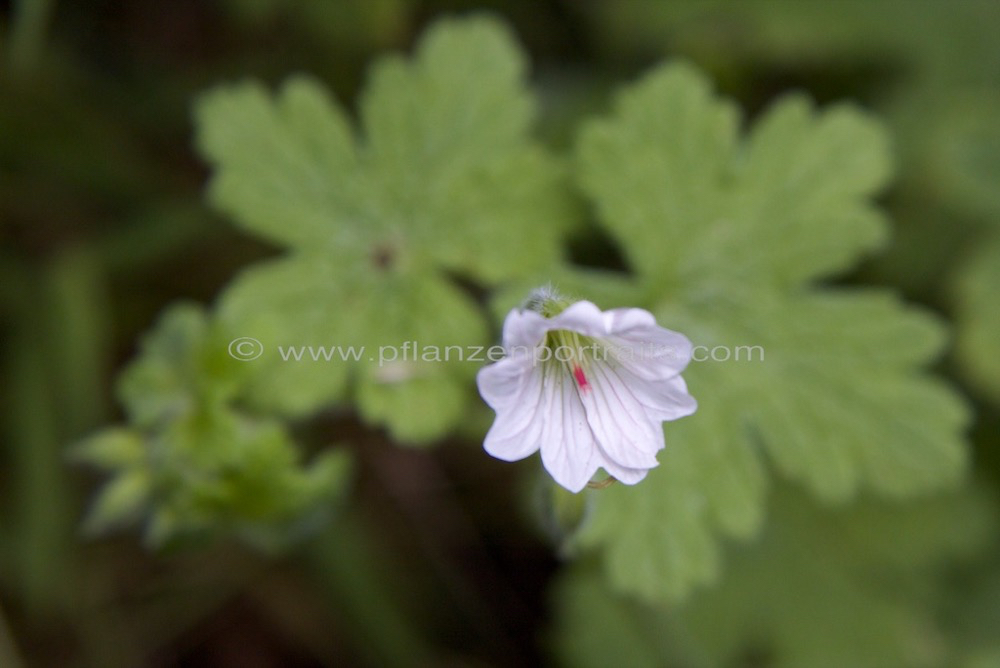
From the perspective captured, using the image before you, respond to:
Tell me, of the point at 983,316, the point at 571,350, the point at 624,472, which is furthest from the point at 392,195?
the point at 983,316

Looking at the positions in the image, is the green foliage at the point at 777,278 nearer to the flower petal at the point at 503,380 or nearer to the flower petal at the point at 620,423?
the flower petal at the point at 620,423

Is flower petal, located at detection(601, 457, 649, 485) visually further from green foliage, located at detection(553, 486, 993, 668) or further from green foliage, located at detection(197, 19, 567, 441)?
green foliage, located at detection(553, 486, 993, 668)

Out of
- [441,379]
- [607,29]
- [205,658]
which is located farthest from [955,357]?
[205,658]

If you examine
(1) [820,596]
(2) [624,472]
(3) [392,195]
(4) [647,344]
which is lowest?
(1) [820,596]

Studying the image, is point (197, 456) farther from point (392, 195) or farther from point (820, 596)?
point (820, 596)

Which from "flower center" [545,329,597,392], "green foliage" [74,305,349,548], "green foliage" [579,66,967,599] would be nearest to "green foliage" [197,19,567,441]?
"green foliage" [74,305,349,548]

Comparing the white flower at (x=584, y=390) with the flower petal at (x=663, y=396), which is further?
the flower petal at (x=663, y=396)

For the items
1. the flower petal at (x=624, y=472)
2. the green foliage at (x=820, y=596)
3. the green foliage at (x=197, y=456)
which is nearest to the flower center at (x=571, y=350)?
the flower petal at (x=624, y=472)
